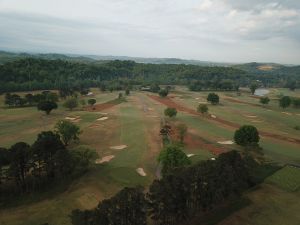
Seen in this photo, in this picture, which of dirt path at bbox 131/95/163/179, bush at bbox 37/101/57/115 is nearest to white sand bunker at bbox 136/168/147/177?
dirt path at bbox 131/95/163/179

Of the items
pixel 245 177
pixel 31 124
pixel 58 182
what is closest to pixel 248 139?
pixel 245 177

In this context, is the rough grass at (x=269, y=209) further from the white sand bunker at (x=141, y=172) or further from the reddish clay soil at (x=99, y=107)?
the reddish clay soil at (x=99, y=107)

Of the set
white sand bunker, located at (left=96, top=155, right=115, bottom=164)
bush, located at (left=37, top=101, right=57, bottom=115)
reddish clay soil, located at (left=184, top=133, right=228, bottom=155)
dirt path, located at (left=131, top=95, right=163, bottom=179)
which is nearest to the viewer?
dirt path, located at (left=131, top=95, right=163, bottom=179)

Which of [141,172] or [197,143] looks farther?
[197,143]

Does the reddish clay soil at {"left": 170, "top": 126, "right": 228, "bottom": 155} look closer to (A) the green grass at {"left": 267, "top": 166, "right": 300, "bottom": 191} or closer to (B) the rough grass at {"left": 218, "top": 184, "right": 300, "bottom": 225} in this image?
(A) the green grass at {"left": 267, "top": 166, "right": 300, "bottom": 191}

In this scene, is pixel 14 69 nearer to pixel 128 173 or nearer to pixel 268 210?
pixel 128 173

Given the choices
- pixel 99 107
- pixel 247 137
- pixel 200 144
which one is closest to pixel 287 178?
pixel 247 137

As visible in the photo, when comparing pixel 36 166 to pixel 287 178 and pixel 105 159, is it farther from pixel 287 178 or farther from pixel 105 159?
pixel 287 178
